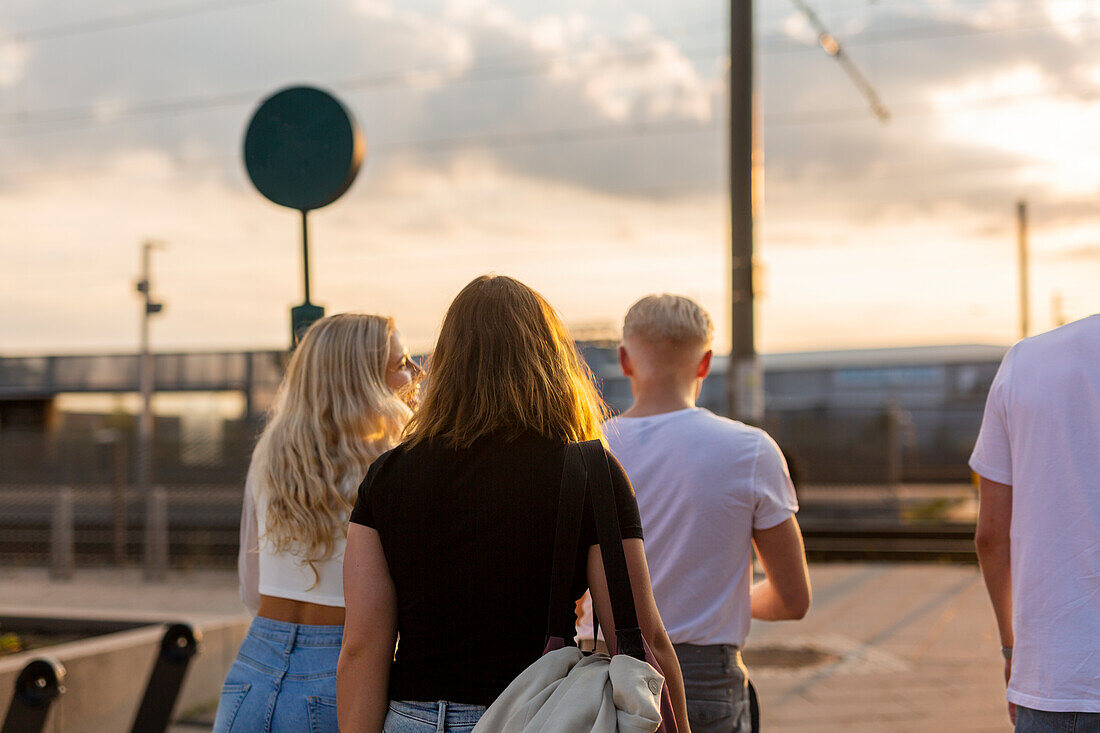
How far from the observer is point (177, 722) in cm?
515

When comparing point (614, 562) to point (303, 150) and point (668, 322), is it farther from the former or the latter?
point (303, 150)

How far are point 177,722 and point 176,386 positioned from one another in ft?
69.7

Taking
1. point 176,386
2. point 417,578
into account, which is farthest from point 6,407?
point 417,578

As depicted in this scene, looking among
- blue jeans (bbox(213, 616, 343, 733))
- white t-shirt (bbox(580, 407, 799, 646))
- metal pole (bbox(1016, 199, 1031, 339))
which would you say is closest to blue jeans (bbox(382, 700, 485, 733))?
blue jeans (bbox(213, 616, 343, 733))

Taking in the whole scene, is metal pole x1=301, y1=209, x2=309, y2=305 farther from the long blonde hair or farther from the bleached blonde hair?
the bleached blonde hair

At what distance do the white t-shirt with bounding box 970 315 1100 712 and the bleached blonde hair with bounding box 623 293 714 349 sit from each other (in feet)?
2.47

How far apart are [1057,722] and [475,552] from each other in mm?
1258

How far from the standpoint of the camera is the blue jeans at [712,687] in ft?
8.05

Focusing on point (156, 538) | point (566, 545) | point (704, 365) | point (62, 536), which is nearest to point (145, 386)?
point (62, 536)

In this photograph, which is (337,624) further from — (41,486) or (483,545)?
(41,486)

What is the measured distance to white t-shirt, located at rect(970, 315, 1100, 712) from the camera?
2.10 metres

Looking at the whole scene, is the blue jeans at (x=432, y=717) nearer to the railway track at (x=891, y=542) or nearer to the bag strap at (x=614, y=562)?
the bag strap at (x=614, y=562)

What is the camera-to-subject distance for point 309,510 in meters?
2.45

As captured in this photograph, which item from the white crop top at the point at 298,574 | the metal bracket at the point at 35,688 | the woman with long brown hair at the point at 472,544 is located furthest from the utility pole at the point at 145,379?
the woman with long brown hair at the point at 472,544
